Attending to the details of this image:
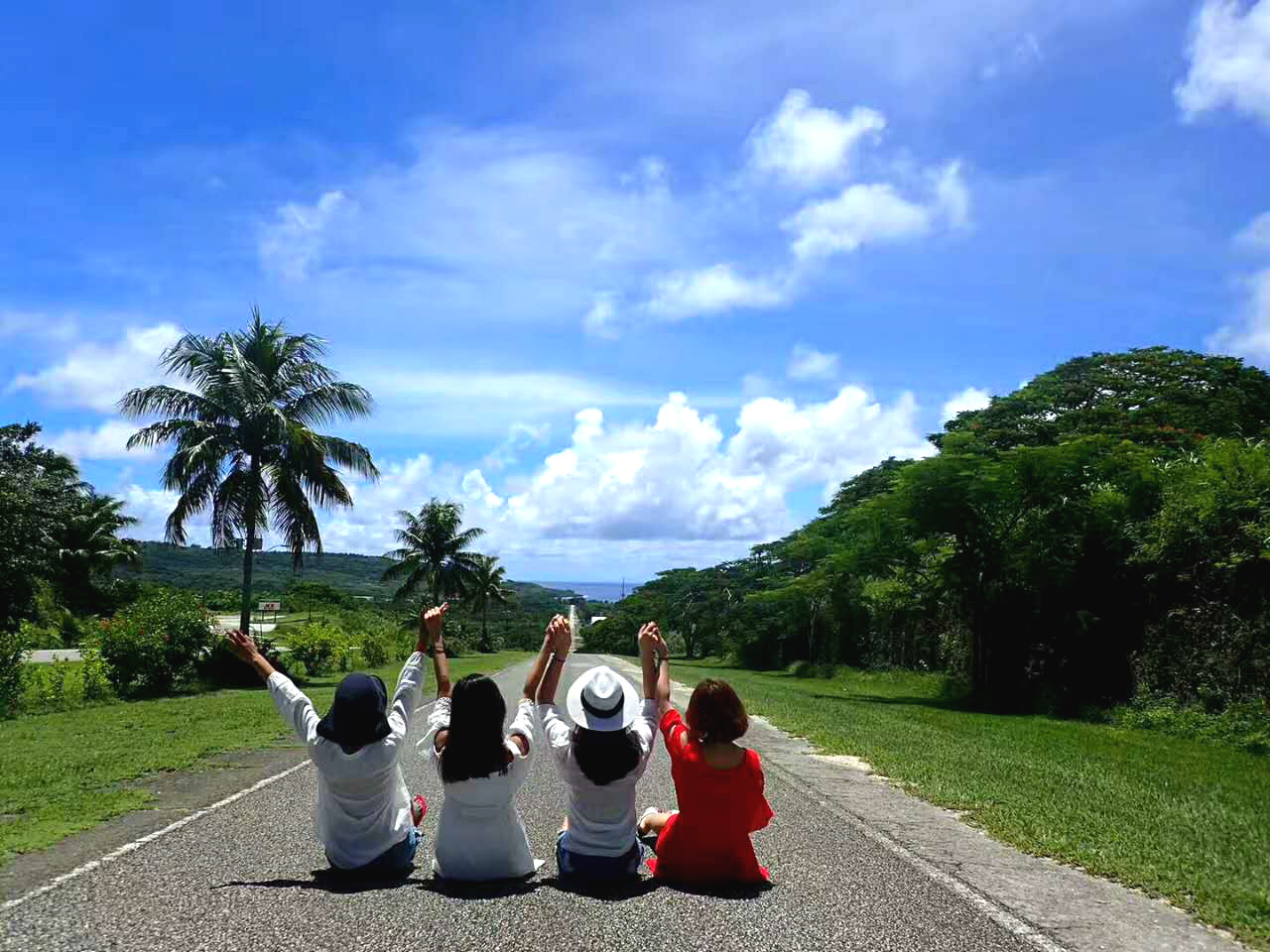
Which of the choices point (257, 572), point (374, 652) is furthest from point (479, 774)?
point (257, 572)


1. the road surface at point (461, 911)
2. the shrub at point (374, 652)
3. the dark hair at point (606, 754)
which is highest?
the dark hair at point (606, 754)

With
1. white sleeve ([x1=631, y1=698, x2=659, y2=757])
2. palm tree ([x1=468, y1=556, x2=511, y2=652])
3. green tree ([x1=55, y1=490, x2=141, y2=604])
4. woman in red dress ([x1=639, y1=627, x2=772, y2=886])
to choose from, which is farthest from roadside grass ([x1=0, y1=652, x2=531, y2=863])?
palm tree ([x1=468, y1=556, x2=511, y2=652])

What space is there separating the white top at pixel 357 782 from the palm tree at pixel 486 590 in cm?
6062

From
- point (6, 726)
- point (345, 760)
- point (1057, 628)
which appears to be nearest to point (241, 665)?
point (6, 726)

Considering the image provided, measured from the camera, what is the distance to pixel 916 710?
878 inches

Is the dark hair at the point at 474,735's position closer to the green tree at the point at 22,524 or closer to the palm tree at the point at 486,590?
the green tree at the point at 22,524

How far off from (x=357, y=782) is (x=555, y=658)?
1.26 m

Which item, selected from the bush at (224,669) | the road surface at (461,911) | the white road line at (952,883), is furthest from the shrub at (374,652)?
the road surface at (461,911)

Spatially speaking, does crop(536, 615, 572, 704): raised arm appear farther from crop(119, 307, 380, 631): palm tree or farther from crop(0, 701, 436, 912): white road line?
crop(119, 307, 380, 631): palm tree

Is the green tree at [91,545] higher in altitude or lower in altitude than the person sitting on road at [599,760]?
higher

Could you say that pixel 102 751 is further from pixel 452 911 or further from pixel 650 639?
pixel 650 639

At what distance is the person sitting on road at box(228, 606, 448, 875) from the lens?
516cm

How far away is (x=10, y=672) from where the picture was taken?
704 inches

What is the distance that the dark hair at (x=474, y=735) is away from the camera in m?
5.12
